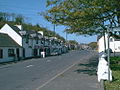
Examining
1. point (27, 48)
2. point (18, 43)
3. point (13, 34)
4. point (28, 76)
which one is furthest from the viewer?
point (27, 48)

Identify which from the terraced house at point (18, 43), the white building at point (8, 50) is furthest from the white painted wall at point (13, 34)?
the white building at point (8, 50)

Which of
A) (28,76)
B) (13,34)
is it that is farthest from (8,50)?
(28,76)

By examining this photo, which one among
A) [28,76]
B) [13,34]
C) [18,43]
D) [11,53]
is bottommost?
[28,76]

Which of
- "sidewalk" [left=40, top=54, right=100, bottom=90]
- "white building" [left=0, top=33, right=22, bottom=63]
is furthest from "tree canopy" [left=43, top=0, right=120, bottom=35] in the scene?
"white building" [left=0, top=33, right=22, bottom=63]

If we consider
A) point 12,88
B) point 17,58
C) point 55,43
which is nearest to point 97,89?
point 12,88

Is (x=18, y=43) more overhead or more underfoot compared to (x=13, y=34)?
more underfoot

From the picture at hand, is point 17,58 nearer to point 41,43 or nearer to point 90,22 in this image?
point 41,43

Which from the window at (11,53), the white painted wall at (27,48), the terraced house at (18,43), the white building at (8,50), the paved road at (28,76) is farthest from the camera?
the white painted wall at (27,48)

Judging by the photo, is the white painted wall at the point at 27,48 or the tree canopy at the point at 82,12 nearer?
the tree canopy at the point at 82,12

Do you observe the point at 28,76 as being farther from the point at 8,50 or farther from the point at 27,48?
the point at 27,48

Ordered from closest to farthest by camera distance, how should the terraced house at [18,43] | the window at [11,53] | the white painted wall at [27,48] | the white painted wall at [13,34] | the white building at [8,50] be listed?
the white building at [8,50] → the window at [11,53] → the terraced house at [18,43] → the white painted wall at [13,34] → the white painted wall at [27,48]

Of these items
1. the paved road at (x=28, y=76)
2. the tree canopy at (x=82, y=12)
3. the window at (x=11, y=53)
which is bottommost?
the paved road at (x=28, y=76)

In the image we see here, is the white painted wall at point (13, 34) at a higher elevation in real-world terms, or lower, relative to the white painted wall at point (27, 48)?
higher

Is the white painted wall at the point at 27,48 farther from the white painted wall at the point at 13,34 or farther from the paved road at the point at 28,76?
the paved road at the point at 28,76
